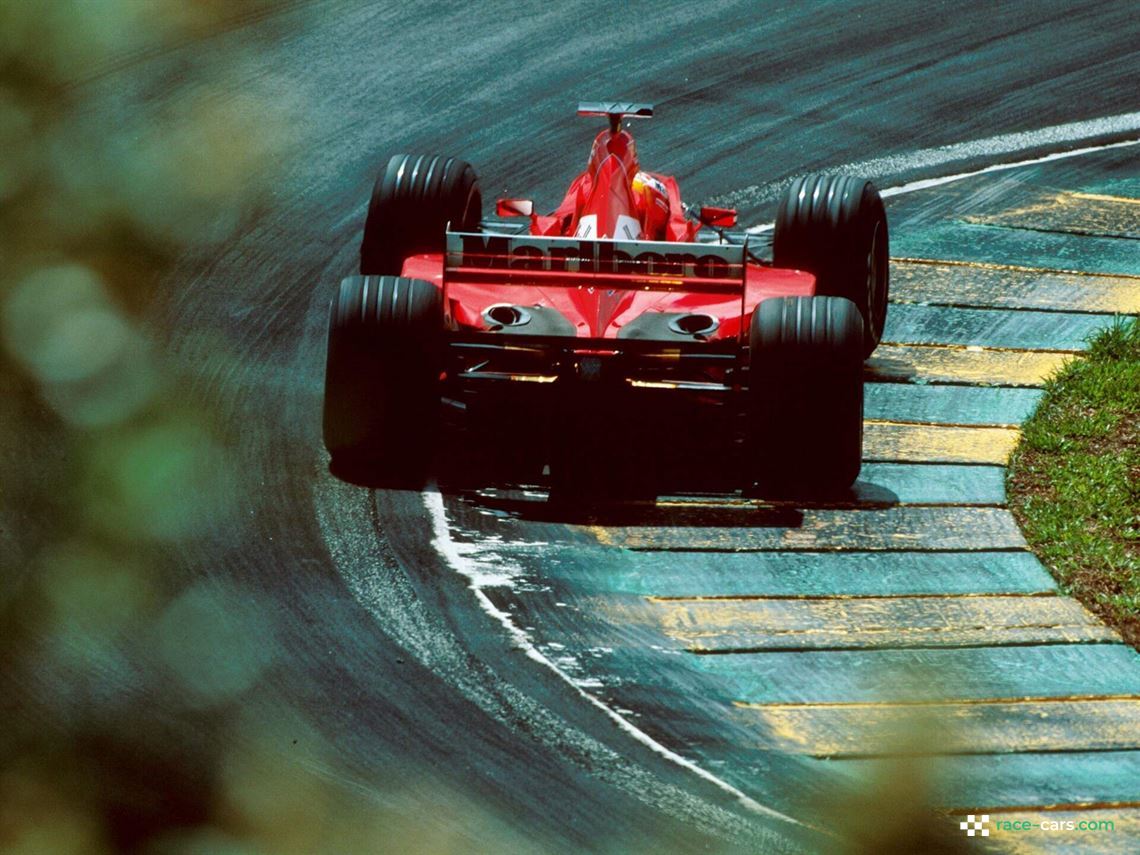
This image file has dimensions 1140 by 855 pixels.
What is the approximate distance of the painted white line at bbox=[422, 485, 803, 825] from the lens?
582cm

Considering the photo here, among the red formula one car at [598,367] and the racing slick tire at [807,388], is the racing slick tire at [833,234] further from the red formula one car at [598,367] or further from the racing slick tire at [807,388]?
the racing slick tire at [807,388]

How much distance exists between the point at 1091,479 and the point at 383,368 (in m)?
3.51

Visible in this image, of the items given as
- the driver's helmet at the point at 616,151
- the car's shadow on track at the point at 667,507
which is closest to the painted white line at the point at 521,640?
the car's shadow on track at the point at 667,507

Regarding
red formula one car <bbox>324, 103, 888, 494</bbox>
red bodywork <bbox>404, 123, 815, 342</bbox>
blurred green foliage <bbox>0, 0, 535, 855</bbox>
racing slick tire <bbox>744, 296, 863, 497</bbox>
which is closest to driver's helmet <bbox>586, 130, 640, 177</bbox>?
red bodywork <bbox>404, 123, 815, 342</bbox>

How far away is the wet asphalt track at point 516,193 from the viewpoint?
593 cm

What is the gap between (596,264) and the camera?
8664 millimetres

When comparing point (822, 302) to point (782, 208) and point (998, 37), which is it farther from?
point (998, 37)

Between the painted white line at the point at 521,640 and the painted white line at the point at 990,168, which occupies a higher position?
the painted white line at the point at 990,168

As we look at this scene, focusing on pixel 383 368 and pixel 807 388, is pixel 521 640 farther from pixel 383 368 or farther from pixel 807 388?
pixel 807 388

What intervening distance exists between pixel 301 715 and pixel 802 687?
186cm

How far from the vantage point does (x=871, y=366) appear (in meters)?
10.0

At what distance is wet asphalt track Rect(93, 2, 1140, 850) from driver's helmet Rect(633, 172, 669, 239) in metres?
1.97

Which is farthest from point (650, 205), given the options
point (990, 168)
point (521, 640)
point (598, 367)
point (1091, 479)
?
point (990, 168)

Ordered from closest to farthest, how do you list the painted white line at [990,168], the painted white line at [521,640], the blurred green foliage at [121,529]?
1. the blurred green foliage at [121,529]
2. the painted white line at [521,640]
3. the painted white line at [990,168]
